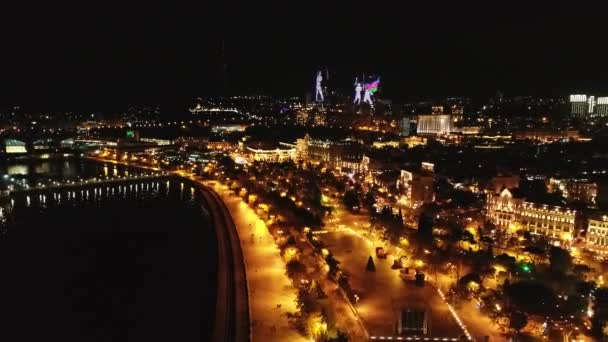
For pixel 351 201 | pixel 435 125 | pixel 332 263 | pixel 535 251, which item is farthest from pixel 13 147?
pixel 535 251

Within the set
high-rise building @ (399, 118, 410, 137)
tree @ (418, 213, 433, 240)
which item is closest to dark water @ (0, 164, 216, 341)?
tree @ (418, 213, 433, 240)

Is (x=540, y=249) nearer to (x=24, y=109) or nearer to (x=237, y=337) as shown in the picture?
(x=237, y=337)

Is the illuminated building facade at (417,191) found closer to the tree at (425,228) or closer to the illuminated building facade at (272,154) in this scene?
the tree at (425,228)

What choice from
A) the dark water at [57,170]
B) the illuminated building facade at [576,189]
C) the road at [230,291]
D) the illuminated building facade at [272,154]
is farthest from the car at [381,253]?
the illuminated building facade at [272,154]

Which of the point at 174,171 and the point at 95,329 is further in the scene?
the point at 174,171

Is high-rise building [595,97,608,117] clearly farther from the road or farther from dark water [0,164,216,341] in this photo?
the road

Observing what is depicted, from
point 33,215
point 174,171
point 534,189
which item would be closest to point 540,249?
point 534,189

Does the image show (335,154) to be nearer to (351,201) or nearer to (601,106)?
(351,201)
